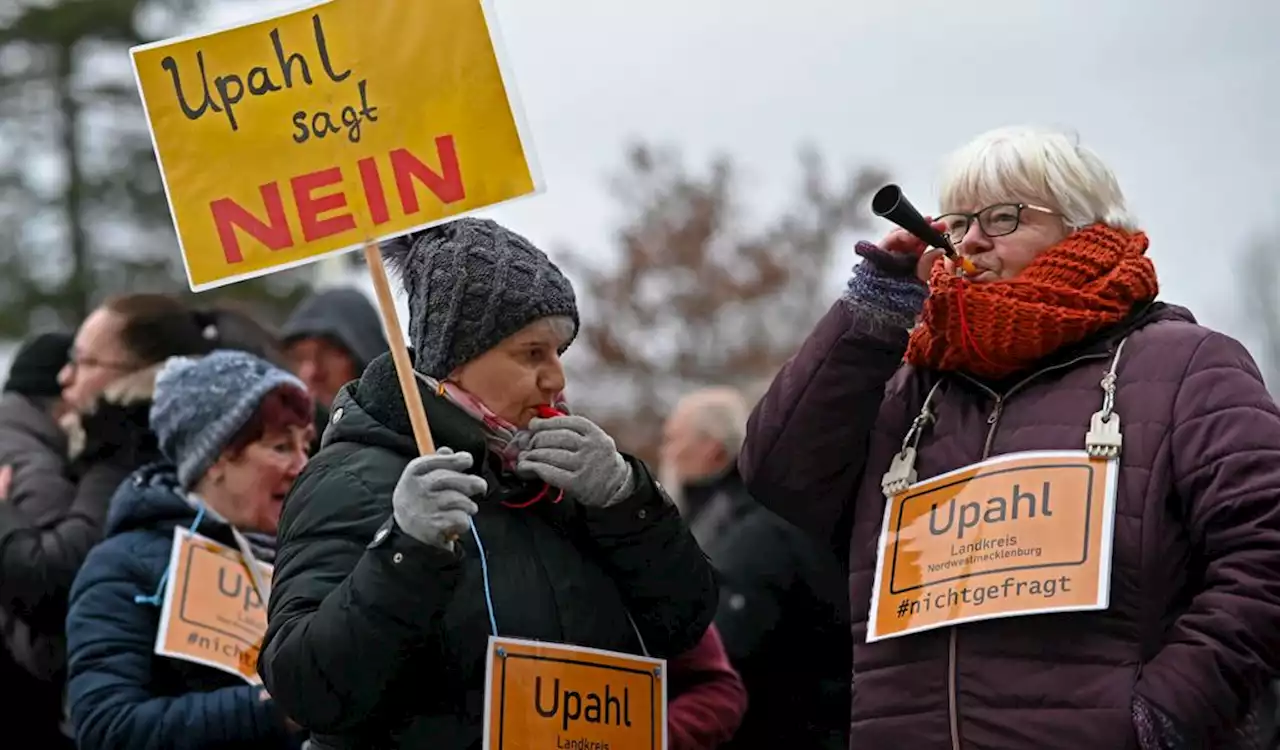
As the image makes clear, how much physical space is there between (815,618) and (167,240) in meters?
19.7

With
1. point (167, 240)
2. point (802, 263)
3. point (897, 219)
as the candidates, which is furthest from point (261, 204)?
point (802, 263)

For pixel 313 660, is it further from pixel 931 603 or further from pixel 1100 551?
pixel 1100 551

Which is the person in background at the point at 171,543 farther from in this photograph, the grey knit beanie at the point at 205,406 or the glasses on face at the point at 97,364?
the glasses on face at the point at 97,364

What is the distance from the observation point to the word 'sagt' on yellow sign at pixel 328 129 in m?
3.57

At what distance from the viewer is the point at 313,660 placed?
11.2 ft

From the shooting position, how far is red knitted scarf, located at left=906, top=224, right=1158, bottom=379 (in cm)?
360

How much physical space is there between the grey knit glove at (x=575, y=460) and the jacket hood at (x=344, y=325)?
2.94 meters

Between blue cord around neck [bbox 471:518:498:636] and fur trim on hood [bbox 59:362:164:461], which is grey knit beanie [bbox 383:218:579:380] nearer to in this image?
blue cord around neck [bbox 471:518:498:636]

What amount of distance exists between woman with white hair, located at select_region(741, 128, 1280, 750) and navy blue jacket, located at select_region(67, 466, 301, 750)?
1.39m

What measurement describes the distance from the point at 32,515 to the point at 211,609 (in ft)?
4.25

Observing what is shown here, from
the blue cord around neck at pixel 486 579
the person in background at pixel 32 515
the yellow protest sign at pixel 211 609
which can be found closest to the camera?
the blue cord around neck at pixel 486 579

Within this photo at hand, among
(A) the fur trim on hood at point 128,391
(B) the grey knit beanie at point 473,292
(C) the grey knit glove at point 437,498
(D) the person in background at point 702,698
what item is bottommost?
(D) the person in background at point 702,698

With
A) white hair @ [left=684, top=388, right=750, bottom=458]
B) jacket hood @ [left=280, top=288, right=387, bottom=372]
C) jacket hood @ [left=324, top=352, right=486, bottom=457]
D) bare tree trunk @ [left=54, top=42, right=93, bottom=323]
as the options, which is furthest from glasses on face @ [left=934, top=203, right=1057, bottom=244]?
bare tree trunk @ [left=54, top=42, right=93, bottom=323]

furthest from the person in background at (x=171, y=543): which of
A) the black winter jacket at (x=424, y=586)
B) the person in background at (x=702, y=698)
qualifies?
the person in background at (x=702, y=698)
